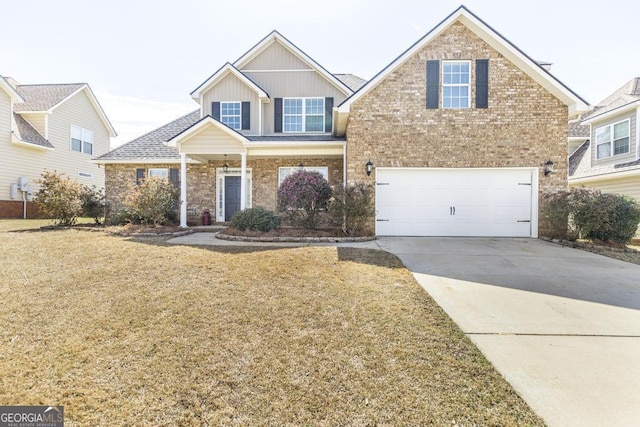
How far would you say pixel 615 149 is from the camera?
44.1 ft

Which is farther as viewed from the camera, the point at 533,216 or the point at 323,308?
the point at 533,216

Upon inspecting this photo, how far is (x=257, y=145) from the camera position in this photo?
39.4 ft

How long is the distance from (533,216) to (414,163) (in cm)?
441

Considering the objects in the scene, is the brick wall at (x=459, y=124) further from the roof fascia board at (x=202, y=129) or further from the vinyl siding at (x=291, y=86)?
the roof fascia board at (x=202, y=129)

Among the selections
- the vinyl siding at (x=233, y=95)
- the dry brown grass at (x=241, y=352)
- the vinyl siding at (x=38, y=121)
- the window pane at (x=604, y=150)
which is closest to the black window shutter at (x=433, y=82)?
the dry brown grass at (x=241, y=352)

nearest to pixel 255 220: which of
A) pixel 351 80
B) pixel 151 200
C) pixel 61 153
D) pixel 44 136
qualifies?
pixel 151 200

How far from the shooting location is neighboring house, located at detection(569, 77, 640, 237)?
485 inches

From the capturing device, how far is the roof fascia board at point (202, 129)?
11625 millimetres

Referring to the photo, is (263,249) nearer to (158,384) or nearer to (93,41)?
(158,384)

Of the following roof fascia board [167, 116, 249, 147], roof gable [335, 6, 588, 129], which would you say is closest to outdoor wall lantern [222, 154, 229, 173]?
roof fascia board [167, 116, 249, 147]

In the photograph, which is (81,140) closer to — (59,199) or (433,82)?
(59,199)

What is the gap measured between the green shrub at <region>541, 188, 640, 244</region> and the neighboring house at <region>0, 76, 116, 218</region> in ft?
72.9

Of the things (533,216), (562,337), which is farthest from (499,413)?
(533,216)

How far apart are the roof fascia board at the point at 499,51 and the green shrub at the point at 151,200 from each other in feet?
24.9
